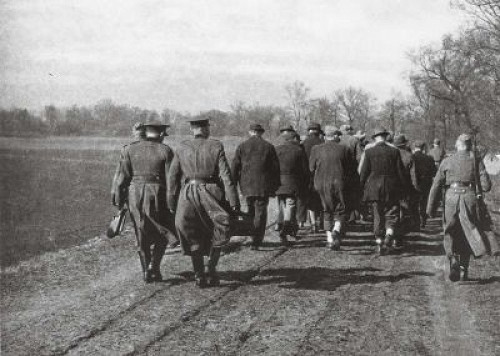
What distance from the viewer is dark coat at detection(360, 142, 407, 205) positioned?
32.3ft

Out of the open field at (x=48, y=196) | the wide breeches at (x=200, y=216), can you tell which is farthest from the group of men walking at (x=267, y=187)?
the open field at (x=48, y=196)

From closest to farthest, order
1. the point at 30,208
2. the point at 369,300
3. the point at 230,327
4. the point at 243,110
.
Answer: the point at 230,327 < the point at 369,300 < the point at 30,208 < the point at 243,110

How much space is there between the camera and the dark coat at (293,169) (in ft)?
35.8

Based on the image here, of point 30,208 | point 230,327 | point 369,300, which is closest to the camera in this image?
point 230,327

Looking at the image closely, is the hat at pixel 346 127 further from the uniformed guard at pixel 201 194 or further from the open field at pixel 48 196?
the uniformed guard at pixel 201 194

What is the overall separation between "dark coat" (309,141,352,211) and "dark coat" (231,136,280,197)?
74cm

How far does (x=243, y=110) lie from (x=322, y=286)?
73.3 metres

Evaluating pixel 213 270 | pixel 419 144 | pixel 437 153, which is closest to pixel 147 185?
pixel 213 270

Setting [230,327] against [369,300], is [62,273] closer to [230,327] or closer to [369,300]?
[230,327]

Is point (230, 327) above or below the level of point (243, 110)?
below

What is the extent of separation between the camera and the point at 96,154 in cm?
5212

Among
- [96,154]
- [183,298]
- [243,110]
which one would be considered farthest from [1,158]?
[243,110]

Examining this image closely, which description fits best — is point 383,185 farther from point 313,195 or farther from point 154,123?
point 154,123

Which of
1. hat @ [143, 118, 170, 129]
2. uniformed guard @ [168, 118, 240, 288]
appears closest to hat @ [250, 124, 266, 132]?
hat @ [143, 118, 170, 129]
